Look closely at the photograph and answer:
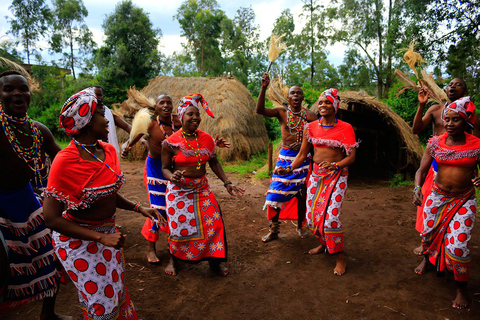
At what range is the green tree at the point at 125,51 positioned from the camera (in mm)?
18094

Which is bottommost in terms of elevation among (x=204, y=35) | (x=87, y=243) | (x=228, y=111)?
(x=87, y=243)

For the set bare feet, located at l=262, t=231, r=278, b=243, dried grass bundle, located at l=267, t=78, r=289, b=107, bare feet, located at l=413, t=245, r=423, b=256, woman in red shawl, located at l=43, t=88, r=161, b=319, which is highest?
dried grass bundle, located at l=267, t=78, r=289, b=107

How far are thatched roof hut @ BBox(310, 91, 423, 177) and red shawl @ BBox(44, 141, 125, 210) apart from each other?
646 cm

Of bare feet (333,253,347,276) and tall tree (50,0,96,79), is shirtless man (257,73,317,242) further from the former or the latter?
tall tree (50,0,96,79)

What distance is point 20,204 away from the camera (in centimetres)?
250

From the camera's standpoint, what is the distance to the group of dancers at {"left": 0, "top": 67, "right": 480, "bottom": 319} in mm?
1954

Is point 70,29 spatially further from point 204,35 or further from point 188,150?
point 188,150

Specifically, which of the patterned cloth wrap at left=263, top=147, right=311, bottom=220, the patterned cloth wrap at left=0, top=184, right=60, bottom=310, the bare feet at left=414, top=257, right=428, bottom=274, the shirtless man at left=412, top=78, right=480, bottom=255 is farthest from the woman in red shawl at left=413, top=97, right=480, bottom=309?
the patterned cloth wrap at left=0, top=184, right=60, bottom=310

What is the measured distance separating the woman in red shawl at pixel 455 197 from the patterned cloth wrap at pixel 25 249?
341 cm

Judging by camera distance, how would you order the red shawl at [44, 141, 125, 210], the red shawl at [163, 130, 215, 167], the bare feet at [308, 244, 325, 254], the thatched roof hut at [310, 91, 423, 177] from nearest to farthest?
the red shawl at [44, 141, 125, 210] → the red shawl at [163, 130, 215, 167] → the bare feet at [308, 244, 325, 254] → the thatched roof hut at [310, 91, 423, 177]

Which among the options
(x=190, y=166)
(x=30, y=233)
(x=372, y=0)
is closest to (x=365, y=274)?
(x=190, y=166)

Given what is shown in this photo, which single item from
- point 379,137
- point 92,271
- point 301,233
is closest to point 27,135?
point 92,271

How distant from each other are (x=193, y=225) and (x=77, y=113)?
72.1 inches

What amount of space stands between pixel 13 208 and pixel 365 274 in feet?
11.1
